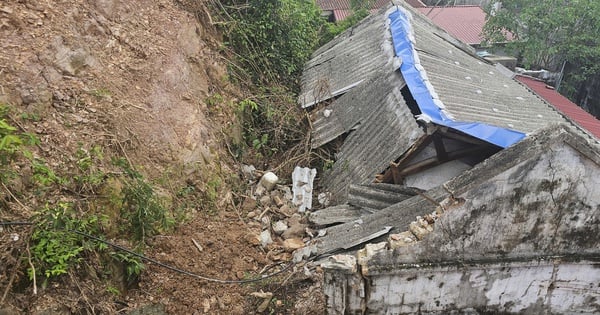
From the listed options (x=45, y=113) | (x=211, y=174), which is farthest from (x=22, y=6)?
(x=211, y=174)

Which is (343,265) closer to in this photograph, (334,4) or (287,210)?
(287,210)

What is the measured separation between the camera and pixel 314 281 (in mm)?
4465

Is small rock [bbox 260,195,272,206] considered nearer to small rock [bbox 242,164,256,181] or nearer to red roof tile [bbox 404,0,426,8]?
small rock [bbox 242,164,256,181]

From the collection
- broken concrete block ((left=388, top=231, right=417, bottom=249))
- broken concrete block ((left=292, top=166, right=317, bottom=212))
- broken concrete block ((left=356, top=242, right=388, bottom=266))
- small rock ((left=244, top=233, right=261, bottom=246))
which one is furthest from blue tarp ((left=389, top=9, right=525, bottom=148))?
small rock ((left=244, top=233, right=261, bottom=246))

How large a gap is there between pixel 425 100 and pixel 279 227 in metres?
2.63

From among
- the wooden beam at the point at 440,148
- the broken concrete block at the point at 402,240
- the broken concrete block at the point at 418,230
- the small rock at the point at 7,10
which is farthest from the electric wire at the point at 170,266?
the small rock at the point at 7,10

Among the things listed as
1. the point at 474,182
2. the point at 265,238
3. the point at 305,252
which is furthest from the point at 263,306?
the point at 474,182

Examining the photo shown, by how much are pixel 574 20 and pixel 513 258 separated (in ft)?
37.1

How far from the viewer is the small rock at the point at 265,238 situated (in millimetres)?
5230

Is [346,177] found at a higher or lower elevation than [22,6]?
lower

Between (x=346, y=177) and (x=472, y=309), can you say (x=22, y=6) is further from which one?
(x=472, y=309)

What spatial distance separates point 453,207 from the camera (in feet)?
11.6

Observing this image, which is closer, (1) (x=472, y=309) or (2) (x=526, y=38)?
(1) (x=472, y=309)

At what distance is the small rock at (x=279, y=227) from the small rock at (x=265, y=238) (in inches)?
4.9
